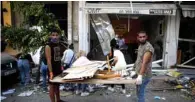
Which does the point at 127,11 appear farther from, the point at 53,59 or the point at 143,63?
the point at 143,63

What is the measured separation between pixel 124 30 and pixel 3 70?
263 inches

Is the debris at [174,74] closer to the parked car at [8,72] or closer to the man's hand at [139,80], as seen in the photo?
the man's hand at [139,80]

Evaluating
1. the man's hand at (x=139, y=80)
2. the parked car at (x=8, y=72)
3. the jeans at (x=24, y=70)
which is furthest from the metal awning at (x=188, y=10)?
the parked car at (x=8, y=72)

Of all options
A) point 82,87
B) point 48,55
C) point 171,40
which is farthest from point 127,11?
point 48,55

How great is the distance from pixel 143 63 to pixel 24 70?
4484 mm

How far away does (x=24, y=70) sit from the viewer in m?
7.89

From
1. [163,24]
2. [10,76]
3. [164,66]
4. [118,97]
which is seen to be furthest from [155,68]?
[10,76]

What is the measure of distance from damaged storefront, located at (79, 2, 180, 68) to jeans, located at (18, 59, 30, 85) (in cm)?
315

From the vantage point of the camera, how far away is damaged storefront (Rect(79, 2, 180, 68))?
9742 millimetres

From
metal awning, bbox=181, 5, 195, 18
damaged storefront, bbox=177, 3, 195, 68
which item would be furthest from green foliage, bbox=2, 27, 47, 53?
damaged storefront, bbox=177, 3, 195, 68

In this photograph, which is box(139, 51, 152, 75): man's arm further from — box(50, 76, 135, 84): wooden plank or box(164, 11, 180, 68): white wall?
box(164, 11, 180, 68): white wall

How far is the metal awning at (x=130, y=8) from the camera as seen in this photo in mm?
9656

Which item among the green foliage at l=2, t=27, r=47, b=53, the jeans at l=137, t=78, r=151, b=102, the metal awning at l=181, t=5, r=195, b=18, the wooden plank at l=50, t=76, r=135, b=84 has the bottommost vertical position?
the jeans at l=137, t=78, r=151, b=102

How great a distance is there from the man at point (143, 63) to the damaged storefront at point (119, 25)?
4.81m
